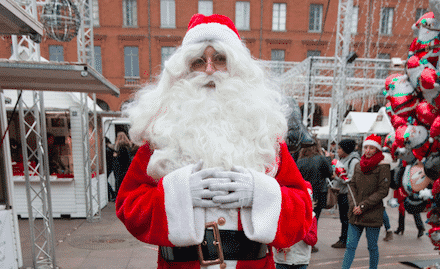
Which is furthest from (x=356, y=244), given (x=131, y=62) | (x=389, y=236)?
(x=131, y=62)

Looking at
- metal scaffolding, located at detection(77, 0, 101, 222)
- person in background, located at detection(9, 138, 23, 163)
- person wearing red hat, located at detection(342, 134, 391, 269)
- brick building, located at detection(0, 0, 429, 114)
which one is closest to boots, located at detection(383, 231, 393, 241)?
person wearing red hat, located at detection(342, 134, 391, 269)

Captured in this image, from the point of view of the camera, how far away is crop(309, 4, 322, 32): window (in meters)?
18.3

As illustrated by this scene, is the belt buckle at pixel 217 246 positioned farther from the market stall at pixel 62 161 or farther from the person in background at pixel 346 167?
the market stall at pixel 62 161

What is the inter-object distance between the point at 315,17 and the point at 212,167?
1991 centimetres

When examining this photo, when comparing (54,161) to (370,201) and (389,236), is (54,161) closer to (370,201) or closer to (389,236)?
(370,201)

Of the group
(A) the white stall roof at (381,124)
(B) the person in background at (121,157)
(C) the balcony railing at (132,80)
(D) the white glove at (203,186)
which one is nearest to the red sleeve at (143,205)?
(D) the white glove at (203,186)

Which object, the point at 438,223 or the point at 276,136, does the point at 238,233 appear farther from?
the point at 438,223

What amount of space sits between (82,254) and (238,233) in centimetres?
395

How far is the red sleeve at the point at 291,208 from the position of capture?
3.80ft

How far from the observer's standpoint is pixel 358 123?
8.68 m

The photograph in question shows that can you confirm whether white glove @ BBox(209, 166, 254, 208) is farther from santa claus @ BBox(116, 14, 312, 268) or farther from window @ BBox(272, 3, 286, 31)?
window @ BBox(272, 3, 286, 31)

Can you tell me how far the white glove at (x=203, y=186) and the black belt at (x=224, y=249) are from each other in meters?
0.13

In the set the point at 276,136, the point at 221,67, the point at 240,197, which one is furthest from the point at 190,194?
the point at 221,67

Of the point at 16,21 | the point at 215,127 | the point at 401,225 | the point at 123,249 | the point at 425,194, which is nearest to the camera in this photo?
the point at 215,127
